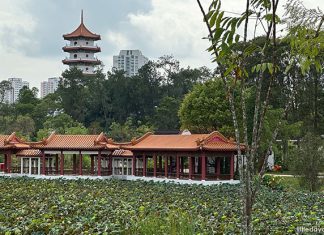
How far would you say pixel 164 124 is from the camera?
1866 inches

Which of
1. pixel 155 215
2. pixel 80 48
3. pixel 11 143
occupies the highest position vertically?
pixel 80 48

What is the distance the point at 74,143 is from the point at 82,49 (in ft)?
140

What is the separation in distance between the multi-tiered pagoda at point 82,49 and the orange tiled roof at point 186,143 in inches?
1655

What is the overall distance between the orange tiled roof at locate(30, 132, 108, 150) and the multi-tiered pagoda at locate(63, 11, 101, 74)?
41.0 meters

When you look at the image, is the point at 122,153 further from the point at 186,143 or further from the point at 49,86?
the point at 49,86

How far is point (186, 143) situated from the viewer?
23.3 metres

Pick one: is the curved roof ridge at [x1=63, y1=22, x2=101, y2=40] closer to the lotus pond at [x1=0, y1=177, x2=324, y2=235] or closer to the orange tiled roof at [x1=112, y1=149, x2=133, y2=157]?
the orange tiled roof at [x1=112, y1=149, x2=133, y2=157]

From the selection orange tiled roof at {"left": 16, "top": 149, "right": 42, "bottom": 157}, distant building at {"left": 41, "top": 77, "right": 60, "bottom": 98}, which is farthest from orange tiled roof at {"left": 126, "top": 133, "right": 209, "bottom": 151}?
distant building at {"left": 41, "top": 77, "right": 60, "bottom": 98}

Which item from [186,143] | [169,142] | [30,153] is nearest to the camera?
[186,143]

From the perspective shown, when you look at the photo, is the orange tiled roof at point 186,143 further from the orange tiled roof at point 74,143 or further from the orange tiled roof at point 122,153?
the orange tiled roof at point 74,143

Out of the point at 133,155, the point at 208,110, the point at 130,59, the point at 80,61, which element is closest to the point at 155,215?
the point at 133,155

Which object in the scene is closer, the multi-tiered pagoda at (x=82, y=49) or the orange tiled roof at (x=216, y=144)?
the orange tiled roof at (x=216, y=144)

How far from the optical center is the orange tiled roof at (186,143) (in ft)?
72.6

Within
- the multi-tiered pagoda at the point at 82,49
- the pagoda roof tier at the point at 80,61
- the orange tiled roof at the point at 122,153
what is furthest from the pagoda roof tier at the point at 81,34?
the orange tiled roof at the point at 122,153
